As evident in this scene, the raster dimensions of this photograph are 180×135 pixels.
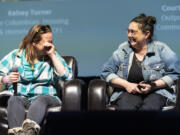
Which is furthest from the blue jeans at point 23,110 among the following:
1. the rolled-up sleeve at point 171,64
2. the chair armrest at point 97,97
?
the rolled-up sleeve at point 171,64

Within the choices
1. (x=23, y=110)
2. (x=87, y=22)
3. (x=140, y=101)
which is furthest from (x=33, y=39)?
(x=140, y=101)

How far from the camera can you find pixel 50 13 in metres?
3.79

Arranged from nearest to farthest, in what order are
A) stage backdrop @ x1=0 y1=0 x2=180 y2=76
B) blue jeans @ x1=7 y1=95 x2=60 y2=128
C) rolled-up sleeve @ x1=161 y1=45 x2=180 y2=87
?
blue jeans @ x1=7 y1=95 x2=60 y2=128, rolled-up sleeve @ x1=161 y1=45 x2=180 y2=87, stage backdrop @ x1=0 y1=0 x2=180 y2=76

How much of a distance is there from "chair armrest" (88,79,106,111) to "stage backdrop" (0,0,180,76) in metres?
0.96

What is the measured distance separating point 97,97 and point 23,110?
A: 0.56m

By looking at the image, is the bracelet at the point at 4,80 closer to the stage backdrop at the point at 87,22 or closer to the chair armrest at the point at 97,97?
the chair armrest at the point at 97,97

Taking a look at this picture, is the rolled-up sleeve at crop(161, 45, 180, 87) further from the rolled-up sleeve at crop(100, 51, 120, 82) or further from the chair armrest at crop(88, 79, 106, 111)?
the chair armrest at crop(88, 79, 106, 111)

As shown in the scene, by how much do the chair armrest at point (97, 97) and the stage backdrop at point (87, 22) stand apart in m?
0.96

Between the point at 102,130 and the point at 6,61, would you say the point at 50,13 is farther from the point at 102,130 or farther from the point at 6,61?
the point at 102,130

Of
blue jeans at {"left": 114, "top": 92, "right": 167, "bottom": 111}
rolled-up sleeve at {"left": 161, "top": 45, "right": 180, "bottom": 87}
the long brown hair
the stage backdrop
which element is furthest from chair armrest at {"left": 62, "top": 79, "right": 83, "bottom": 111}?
the stage backdrop

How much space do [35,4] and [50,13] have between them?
0.19 metres

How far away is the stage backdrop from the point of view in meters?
3.53

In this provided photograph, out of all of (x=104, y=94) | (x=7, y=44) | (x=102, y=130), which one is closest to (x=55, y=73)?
(x=104, y=94)

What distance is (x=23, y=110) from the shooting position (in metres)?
2.74
